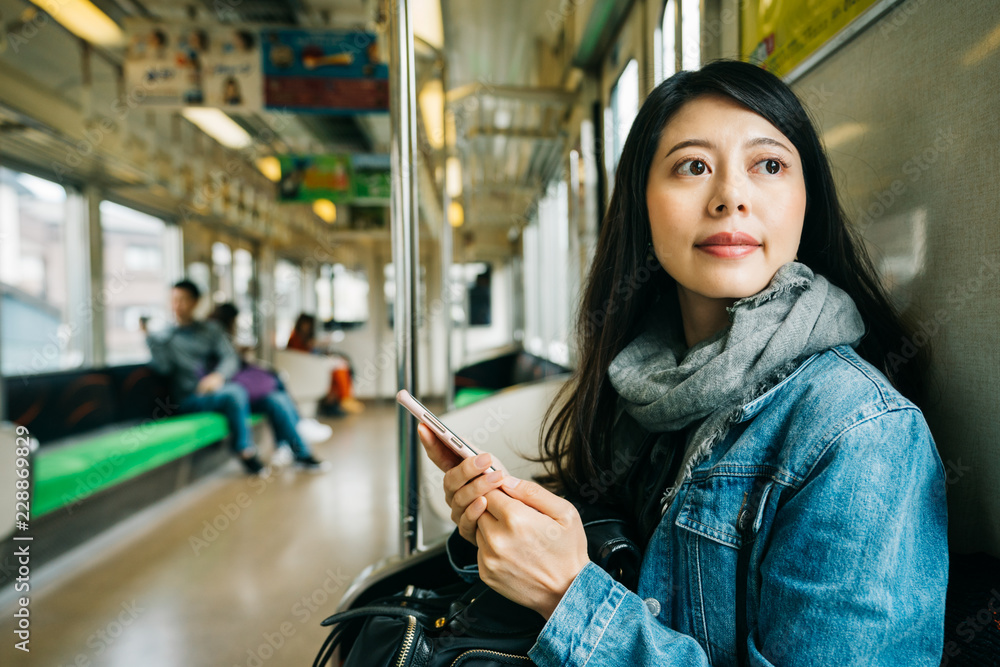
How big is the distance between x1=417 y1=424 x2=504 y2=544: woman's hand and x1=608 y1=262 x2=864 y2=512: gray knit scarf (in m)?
0.28

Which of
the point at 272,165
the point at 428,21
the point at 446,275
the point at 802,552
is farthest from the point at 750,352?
the point at 272,165

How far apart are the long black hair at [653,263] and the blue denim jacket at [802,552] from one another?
21 cm

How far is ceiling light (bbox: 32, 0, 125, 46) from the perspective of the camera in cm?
365

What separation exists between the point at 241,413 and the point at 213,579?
2381mm

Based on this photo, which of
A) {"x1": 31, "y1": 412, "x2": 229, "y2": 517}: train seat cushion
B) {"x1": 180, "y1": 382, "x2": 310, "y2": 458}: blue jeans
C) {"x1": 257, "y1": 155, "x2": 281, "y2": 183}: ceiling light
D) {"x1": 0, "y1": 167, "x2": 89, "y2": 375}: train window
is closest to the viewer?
{"x1": 31, "y1": 412, "x2": 229, "y2": 517}: train seat cushion

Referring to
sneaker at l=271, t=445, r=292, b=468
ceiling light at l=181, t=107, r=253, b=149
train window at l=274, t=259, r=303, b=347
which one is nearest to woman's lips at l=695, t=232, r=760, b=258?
sneaker at l=271, t=445, r=292, b=468

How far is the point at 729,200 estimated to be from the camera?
87 cm

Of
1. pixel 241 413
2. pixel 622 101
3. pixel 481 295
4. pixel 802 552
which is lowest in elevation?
pixel 241 413

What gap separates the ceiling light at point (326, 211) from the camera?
897cm

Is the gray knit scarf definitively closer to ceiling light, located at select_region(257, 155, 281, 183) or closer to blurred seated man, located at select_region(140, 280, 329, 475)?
blurred seated man, located at select_region(140, 280, 329, 475)

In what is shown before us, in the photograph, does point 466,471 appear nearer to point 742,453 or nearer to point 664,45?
point 742,453

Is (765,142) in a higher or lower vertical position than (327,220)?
lower

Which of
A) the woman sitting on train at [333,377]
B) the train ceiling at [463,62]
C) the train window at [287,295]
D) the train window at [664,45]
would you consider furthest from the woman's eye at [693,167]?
the train window at [287,295]

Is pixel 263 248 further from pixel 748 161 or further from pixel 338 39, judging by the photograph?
pixel 748 161
